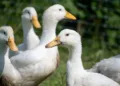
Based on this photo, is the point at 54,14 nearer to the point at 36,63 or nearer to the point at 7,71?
the point at 36,63

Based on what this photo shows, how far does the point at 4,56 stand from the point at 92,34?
3.69 meters

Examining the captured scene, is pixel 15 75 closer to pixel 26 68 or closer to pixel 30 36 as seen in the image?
pixel 26 68

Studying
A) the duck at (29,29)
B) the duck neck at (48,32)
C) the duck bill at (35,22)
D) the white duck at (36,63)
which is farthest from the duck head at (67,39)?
the duck at (29,29)

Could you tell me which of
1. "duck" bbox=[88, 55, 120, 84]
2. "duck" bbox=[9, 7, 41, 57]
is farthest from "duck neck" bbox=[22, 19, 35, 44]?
"duck" bbox=[88, 55, 120, 84]

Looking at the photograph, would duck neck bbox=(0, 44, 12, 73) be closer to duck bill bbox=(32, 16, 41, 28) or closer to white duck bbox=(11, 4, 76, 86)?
white duck bbox=(11, 4, 76, 86)

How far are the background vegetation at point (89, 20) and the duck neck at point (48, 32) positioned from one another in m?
2.19

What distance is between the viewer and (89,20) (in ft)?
32.0

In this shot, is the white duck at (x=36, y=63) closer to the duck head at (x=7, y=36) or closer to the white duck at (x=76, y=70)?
the duck head at (x=7, y=36)

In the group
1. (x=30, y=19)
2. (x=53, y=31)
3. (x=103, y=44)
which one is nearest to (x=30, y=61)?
(x=53, y=31)

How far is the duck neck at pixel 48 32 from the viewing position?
252 inches

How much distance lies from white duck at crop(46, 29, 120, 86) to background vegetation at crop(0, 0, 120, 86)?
2882mm

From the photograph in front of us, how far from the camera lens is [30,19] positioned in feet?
23.0

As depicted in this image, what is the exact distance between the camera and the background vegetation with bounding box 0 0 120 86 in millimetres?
9078

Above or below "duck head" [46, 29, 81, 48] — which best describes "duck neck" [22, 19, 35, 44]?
below
